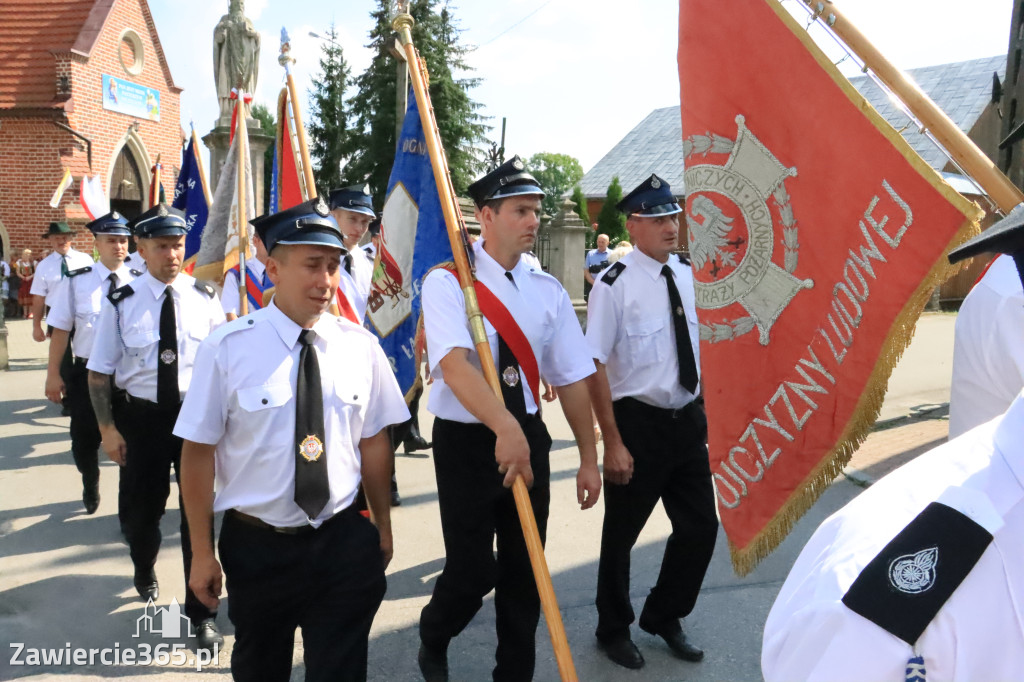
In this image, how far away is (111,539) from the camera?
576 centimetres

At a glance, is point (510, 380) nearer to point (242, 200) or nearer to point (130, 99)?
point (242, 200)

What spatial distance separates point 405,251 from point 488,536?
6.39 feet

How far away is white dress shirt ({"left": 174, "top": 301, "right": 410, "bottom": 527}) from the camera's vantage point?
279 cm

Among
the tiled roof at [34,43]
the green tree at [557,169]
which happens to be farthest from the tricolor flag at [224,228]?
the green tree at [557,169]

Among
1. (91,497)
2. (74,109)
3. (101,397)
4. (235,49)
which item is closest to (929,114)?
(101,397)

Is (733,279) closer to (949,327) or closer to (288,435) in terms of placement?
(288,435)

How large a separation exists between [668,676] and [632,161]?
41.0m

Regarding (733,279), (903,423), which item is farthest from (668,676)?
(903,423)

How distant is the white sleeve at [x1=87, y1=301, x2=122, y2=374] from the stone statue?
6358 millimetres

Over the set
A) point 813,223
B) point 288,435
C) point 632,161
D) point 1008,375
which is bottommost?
point 288,435

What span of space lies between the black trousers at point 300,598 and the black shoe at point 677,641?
5.81 ft

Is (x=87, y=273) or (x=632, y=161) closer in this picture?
(x=87, y=273)

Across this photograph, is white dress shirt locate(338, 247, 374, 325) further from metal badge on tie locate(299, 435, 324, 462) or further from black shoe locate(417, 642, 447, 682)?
metal badge on tie locate(299, 435, 324, 462)

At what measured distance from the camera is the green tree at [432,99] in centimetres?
3316
